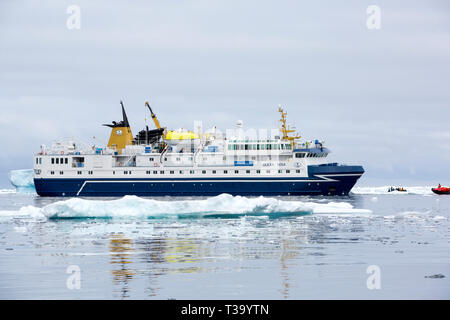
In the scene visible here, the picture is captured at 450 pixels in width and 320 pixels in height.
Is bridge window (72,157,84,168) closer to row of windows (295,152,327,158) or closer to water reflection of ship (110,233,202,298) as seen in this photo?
row of windows (295,152,327,158)

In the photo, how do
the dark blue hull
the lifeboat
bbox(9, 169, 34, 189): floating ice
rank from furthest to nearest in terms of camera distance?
bbox(9, 169, 34, 189): floating ice, the lifeboat, the dark blue hull

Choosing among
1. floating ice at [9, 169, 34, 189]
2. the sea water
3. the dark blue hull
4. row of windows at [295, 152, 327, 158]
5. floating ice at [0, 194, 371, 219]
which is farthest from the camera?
floating ice at [9, 169, 34, 189]

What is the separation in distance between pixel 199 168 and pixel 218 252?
41161 millimetres

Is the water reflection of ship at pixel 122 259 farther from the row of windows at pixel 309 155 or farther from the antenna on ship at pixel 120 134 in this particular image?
the antenna on ship at pixel 120 134

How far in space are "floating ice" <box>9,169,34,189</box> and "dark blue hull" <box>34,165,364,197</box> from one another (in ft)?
89.1

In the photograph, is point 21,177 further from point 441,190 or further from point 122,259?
point 122,259

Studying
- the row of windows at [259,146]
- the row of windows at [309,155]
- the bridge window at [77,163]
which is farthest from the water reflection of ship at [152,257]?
the bridge window at [77,163]

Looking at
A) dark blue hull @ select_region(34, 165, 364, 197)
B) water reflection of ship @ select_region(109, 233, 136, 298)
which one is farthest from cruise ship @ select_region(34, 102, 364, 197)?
water reflection of ship @ select_region(109, 233, 136, 298)

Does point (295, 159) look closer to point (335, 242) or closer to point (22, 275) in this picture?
point (335, 242)

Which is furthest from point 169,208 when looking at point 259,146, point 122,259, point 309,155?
point 309,155

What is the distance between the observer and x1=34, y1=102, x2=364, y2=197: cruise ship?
196 ft
